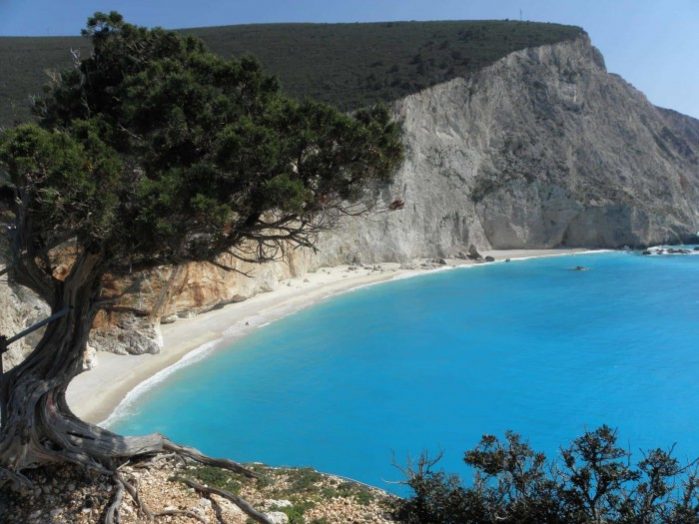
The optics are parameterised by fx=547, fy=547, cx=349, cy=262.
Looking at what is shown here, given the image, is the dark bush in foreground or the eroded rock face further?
the eroded rock face

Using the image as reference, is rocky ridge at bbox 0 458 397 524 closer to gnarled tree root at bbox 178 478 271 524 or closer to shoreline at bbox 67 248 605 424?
gnarled tree root at bbox 178 478 271 524

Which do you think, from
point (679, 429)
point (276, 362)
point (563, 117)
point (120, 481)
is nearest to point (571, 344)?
point (679, 429)

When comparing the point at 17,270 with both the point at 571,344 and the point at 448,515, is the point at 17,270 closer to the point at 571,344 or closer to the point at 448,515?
the point at 448,515

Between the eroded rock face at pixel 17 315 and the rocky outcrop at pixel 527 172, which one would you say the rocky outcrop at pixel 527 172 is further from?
the eroded rock face at pixel 17 315

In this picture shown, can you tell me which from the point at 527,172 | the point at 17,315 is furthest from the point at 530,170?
the point at 17,315

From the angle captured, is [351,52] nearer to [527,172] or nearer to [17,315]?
[527,172]

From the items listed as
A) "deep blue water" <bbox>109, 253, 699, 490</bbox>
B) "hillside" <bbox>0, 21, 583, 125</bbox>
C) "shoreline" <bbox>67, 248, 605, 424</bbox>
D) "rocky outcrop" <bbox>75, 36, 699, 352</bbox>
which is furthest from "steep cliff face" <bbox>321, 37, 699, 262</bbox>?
"deep blue water" <bbox>109, 253, 699, 490</bbox>

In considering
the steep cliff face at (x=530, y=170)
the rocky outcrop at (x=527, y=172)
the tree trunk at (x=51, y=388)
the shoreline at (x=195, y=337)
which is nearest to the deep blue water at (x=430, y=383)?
the shoreline at (x=195, y=337)
